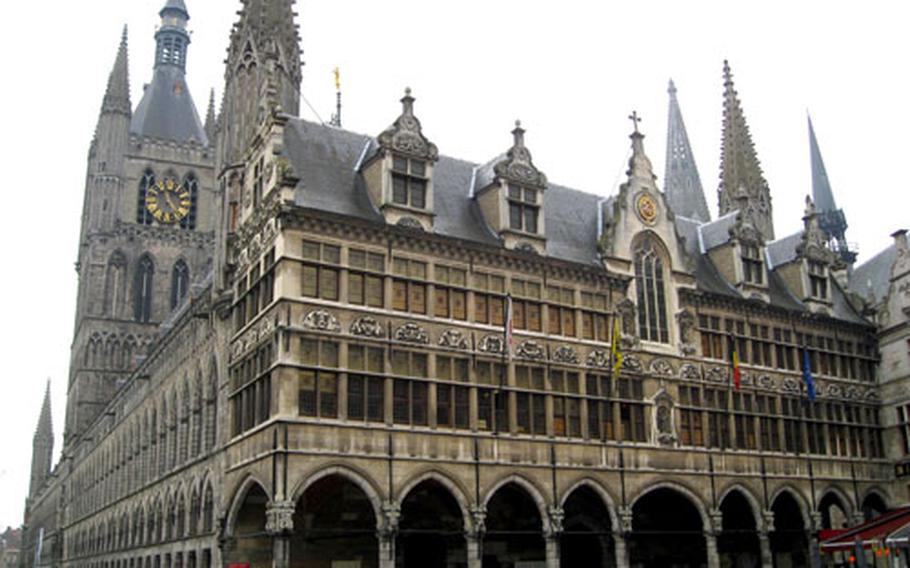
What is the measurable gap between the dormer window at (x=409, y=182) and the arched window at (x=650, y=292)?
950 cm

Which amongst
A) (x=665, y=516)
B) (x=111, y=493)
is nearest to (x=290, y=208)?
(x=665, y=516)

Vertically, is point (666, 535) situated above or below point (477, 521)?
below

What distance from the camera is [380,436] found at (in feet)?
95.7

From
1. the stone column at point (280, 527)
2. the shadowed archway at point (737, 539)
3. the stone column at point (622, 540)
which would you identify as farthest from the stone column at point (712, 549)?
the stone column at point (280, 527)

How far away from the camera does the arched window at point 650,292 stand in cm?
3694

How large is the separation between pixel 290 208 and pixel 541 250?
31.9ft

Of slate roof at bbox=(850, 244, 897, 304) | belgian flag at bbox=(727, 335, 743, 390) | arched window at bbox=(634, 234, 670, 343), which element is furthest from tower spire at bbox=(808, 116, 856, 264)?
arched window at bbox=(634, 234, 670, 343)

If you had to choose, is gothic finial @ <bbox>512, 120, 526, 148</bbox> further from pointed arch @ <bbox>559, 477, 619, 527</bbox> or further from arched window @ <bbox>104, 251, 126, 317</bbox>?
arched window @ <bbox>104, 251, 126, 317</bbox>

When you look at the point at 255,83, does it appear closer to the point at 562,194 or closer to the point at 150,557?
the point at 562,194

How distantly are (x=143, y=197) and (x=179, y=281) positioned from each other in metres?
7.82

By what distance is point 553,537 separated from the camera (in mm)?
31688

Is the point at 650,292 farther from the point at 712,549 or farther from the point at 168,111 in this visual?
the point at 168,111

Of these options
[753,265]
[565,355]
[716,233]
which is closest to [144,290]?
[716,233]

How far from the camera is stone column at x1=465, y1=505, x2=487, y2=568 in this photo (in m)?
30.0
